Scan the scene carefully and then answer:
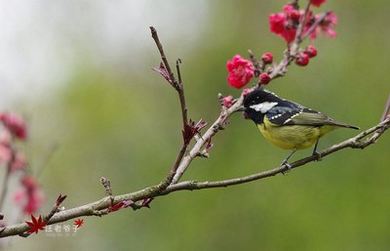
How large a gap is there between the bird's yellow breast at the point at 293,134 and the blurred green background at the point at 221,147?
14.2 feet

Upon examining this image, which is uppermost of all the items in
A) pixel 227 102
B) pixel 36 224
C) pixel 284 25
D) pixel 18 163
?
pixel 18 163

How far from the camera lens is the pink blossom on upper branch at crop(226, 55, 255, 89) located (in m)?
3.10

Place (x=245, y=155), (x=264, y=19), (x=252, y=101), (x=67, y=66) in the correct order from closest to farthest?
(x=252, y=101) < (x=245, y=155) < (x=264, y=19) < (x=67, y=66)

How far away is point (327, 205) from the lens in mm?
9188

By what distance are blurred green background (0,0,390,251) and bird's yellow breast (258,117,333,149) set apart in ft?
14.2

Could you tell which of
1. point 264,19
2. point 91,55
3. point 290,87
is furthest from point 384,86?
point 91,55

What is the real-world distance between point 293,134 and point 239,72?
40.2 inches

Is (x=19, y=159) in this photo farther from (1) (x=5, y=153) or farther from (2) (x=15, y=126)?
(2) (x=15, y=126)

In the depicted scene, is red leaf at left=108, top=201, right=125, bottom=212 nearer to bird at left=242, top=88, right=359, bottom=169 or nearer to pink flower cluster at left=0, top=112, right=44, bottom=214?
pink flower cluster at left=0, top=112, right=44, bottom=214

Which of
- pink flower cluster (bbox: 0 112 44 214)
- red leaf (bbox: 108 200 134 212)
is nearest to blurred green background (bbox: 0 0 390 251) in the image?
pink flower cluster (bbox: 0 112 44 214)

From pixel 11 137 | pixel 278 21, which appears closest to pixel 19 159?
pixel 11 137

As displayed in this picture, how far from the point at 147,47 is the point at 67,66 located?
142 cm

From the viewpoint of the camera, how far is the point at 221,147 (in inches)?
421

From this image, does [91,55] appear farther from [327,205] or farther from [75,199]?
[327,205]
